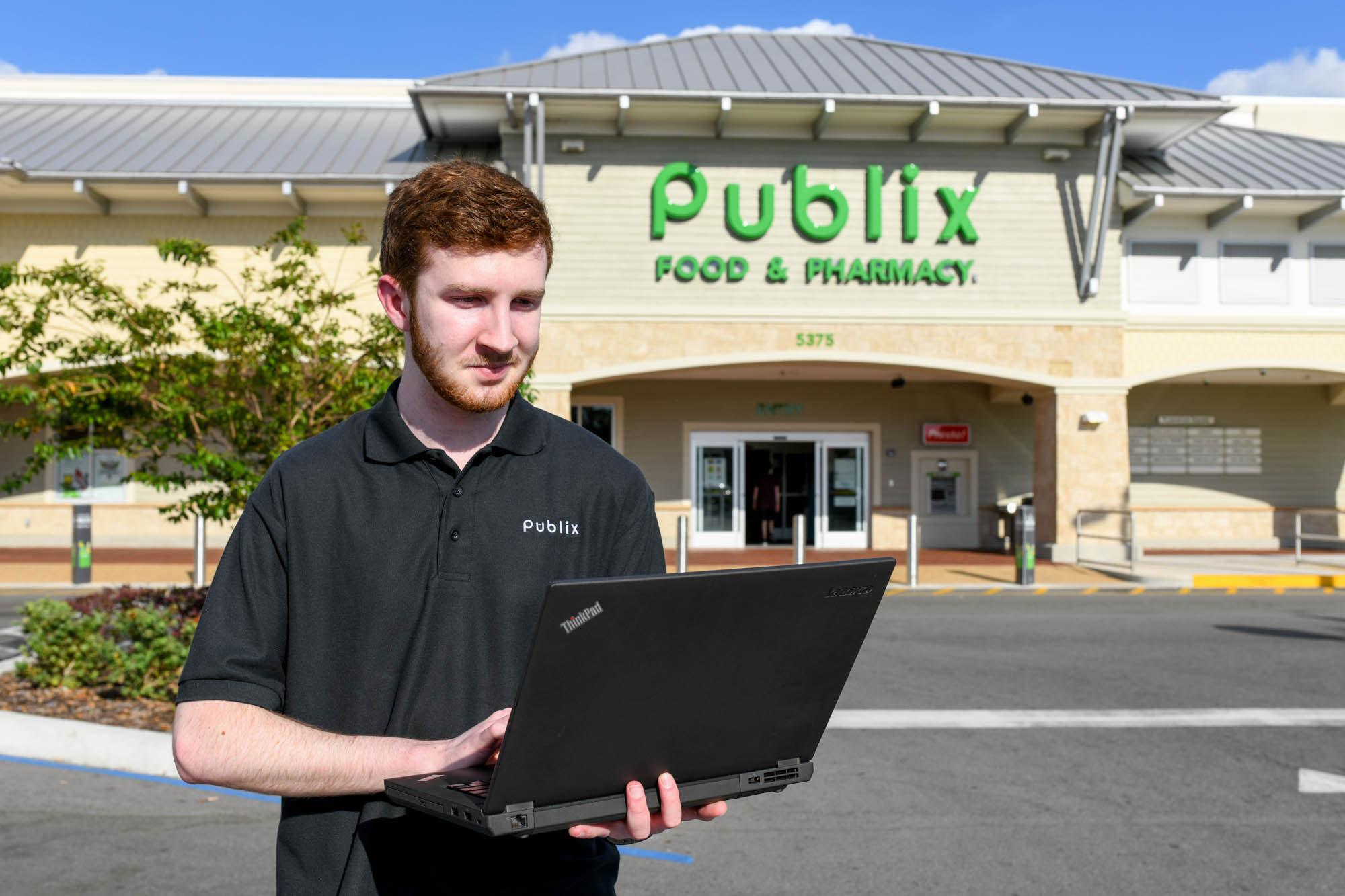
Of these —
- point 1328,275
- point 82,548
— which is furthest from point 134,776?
point 1328,275

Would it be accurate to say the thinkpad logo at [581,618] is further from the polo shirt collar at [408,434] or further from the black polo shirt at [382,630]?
the polo shirt collar at [408,434]

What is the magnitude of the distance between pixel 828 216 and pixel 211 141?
39.0ft

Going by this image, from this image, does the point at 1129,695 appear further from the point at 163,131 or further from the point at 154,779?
the point at 163,131

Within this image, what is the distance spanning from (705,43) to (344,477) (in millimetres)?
22144

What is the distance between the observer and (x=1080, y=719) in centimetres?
781

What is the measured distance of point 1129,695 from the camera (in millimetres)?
8625

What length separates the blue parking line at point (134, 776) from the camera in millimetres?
5922

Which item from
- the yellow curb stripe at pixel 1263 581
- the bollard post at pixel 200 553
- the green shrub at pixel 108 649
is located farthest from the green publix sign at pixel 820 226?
the green shrub at pixel 108 649

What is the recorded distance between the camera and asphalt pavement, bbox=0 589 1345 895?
4828mm

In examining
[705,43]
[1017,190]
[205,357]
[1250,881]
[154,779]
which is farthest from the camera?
[705,43]

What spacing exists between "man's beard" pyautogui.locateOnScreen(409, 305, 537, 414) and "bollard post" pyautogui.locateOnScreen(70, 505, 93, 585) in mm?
15084

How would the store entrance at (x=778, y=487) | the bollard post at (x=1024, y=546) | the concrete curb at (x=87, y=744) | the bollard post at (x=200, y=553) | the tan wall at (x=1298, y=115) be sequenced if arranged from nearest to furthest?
the concrete curb at (x=87, y=744) < the bollard post at (x=200, y=553) < the bollard post at (x=1024, y=546) < the store entrance at (x=778, y=487) < the tan wall at (x=1298, y=115)

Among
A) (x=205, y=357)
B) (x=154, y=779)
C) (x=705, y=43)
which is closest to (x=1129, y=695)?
(x=154, y=779)

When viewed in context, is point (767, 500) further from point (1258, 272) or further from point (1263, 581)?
point (1258, 272)
